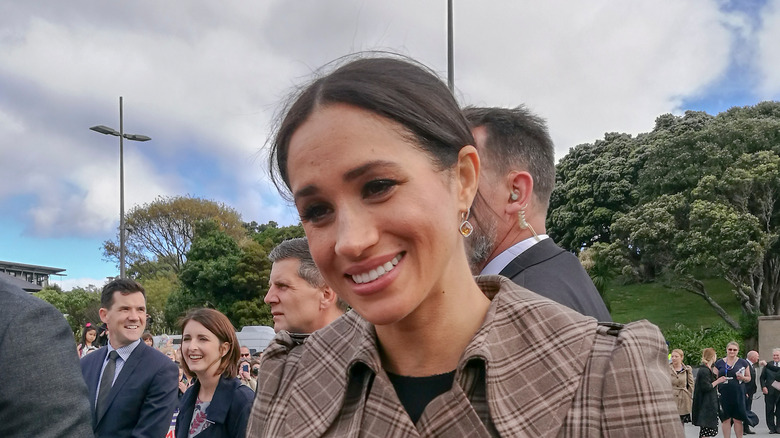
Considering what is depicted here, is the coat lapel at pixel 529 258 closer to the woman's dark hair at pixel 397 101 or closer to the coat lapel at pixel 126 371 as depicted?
the woman's dark hair at pixel 397 101

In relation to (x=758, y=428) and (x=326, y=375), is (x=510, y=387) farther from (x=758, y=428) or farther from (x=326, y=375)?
(x=758, y=428)

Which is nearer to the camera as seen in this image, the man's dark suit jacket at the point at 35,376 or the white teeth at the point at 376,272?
the white teeth at the point at 376,272

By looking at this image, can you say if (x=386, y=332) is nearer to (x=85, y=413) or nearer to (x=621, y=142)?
(x=85, y=413)

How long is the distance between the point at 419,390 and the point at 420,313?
17cm

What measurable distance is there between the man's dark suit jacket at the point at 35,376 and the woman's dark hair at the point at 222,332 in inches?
128

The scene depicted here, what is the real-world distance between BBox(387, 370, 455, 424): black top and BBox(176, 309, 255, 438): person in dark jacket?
3598 millimetres

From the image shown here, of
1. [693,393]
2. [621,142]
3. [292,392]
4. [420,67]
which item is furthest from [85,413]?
[621,142]

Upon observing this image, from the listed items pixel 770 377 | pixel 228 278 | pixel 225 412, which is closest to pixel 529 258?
pixel 225 412

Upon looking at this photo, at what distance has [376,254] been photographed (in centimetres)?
150

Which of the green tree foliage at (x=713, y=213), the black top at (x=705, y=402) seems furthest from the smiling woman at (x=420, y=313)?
the green tree foliage at (x=713, y=213)

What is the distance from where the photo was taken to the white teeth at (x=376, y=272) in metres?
1.50

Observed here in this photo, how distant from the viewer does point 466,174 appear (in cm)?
165

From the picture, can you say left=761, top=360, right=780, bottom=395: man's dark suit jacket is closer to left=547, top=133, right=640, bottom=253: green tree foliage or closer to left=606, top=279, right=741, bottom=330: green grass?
left=606, top=279, right=741, bottom=330: green grass

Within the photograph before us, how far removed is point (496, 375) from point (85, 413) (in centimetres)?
148
